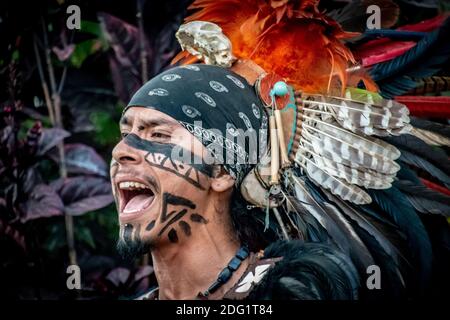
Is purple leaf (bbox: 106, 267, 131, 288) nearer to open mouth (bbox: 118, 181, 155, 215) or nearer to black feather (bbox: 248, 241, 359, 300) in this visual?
open mouth (bbox: 118, 181, 155, 215)

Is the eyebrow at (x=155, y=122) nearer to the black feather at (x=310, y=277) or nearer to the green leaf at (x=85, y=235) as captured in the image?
the black feather at (x=310, y=277)

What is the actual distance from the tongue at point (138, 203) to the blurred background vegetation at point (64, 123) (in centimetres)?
146

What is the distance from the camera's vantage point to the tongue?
3348mm

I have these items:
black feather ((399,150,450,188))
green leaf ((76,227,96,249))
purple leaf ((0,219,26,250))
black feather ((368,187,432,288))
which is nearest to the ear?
black feather ((368,187,432,288))

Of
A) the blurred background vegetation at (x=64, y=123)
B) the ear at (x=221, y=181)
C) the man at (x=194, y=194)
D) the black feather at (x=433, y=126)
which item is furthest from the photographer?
the blurred background vegetation at (x=64, y=123)

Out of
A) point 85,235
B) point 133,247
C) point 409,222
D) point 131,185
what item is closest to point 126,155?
point 131,185

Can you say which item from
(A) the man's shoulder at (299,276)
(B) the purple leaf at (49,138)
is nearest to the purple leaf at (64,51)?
(B) the purple leaf at (49,138)

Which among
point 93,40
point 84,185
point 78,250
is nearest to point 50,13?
point 93,40

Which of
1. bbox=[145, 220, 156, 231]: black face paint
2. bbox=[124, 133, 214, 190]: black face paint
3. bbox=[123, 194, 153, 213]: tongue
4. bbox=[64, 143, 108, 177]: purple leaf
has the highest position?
bbox=[124, 133, 214, 190]: black face paint

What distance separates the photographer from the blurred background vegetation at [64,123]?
4.88m

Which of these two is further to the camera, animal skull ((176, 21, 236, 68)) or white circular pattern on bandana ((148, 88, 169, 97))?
animal skull ((176, 21, 236, 68))

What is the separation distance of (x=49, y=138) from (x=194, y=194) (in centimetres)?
186

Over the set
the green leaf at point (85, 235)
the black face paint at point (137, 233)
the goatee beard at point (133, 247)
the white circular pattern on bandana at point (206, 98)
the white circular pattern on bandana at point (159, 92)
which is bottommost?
the green leaf at point (85, 235)

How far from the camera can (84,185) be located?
4.96 metres
